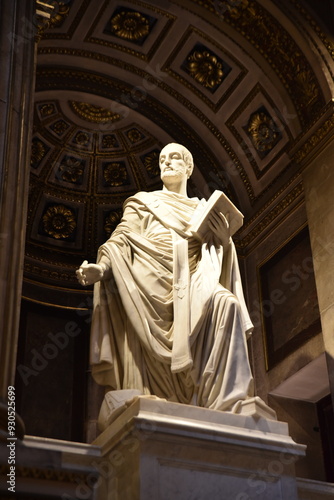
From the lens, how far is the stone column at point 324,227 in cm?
852

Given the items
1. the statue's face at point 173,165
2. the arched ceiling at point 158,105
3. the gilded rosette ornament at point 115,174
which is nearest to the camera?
the statue's face at point 173,165

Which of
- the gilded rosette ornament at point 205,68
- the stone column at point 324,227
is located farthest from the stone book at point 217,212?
the gilded rosette ornament at point 205,68

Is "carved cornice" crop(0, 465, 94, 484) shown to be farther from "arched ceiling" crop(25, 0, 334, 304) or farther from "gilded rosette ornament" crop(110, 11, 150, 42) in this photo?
"gilded rosette ornament" crop(110, 11, 150, 42)

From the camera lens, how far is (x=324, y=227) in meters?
8.93

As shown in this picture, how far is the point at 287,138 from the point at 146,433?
20.3 ft

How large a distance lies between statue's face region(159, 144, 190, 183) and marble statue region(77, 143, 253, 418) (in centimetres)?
55

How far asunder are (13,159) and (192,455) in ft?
8.24

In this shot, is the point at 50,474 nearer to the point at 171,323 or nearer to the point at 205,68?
the point at 171,323

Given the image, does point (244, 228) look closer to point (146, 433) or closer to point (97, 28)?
point (97, 28)

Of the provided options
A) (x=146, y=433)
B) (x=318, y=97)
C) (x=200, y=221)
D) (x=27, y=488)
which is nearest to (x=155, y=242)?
(x=200, y=221)

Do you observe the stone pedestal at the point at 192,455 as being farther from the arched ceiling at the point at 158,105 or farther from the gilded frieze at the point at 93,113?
the gilded frieze at the point at 93,113

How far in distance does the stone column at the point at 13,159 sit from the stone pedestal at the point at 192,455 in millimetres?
702


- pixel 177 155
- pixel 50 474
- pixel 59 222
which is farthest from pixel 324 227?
pixel 50 474

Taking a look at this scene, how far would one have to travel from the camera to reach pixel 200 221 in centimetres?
623
